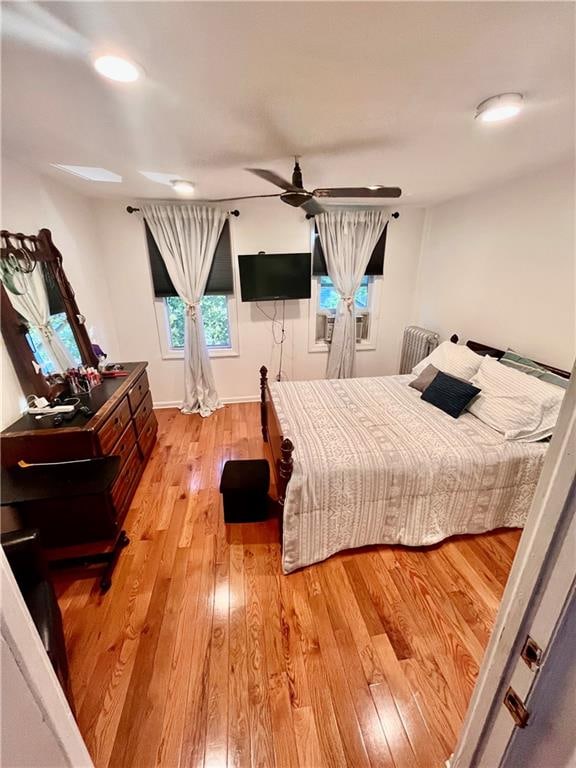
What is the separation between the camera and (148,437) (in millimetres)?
3131

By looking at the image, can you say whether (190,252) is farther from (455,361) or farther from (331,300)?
(455,361)

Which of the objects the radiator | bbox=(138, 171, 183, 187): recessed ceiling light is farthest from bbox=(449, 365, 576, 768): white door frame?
the radiator

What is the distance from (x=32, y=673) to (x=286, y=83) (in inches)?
75.4

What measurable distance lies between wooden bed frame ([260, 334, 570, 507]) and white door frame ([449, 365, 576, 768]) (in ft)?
3.66

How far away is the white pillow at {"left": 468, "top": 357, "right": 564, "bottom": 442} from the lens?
2107 mm

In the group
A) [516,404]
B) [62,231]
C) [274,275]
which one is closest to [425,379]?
[516,404]

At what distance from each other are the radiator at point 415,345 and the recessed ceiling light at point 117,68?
3.44 meters

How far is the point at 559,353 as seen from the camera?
7.97ft

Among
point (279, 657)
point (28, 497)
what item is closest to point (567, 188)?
point (279, 657)

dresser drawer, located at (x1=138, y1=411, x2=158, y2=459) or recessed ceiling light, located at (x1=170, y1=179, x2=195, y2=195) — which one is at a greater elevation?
recessed ceiling light, located at (x1=170, y1=179, x2=195, y2=195)

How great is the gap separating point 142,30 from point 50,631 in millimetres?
2023

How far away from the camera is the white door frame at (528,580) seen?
2.00 ft

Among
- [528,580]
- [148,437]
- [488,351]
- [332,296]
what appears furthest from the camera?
[332,296]

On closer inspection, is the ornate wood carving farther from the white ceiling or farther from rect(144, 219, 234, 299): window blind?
rect(144, 219, 234, 299): window blind
